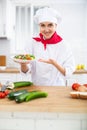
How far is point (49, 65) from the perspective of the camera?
2.14 meters

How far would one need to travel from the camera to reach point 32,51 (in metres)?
2.25

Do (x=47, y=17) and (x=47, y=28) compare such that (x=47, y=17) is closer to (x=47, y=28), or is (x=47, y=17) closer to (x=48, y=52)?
(x=47, y=28)

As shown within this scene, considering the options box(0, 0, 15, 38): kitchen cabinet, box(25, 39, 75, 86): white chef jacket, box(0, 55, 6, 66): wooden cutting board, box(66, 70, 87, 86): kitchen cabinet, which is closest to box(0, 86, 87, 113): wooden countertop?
box(25, 39, 75, 86): white chef jacket

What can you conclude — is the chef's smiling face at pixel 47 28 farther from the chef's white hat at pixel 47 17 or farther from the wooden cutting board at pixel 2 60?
the wooden cutting board at pixel 2 60

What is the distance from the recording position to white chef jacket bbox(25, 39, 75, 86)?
2.14 metres

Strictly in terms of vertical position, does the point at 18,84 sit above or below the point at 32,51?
below

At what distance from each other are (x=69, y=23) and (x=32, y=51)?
2.06 m

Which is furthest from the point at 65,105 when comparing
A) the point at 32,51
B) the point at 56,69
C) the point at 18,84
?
the point at 32,51

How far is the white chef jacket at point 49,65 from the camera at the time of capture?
7.03ft

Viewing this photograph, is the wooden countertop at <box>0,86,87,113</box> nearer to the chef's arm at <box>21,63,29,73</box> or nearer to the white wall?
the chef's arm at <box>21,63,29,73</box>

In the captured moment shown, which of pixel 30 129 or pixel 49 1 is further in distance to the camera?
pixel 49 1

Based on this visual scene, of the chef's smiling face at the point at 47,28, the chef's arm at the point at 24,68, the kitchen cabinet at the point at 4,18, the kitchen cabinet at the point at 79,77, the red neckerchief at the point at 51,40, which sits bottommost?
the kitchen cabinet at the point at 79,77

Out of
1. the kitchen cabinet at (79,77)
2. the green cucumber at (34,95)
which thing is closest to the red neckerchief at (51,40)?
the green cucumber at (34,95)

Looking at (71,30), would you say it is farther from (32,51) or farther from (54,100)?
(54,100)
